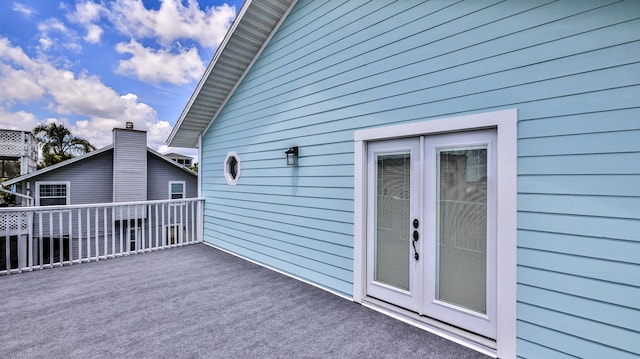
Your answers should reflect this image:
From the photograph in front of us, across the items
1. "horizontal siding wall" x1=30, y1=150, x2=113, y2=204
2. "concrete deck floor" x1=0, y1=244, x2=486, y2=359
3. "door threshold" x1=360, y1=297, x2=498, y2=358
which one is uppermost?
"horizontal siding wall" x1=30, y1=150, x2=113, y2=204

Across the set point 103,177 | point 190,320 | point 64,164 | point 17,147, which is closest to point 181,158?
point 17,147

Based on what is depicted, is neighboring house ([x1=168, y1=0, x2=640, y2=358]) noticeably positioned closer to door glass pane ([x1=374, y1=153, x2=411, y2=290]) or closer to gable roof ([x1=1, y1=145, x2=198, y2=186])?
door glass pane ([x1=374, y1=153, x2=411, y2=290])

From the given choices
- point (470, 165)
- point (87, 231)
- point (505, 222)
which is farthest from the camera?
point (87, 231)

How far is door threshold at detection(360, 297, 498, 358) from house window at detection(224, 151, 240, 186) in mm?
3486

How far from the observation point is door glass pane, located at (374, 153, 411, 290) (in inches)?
117

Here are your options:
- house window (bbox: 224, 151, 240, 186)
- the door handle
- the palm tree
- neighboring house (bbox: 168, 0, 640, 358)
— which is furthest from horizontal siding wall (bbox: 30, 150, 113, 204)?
the door handle

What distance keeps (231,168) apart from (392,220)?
385 cm

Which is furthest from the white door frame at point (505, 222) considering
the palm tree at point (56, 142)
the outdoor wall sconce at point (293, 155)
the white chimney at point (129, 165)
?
the palm tree at point (56, 142)

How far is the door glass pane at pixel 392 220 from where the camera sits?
2.98 meters

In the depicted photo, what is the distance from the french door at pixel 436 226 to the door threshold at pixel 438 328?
5 centimetres

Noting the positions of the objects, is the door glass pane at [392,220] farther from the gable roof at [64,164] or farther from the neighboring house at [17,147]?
the neighboring house at [17,147]

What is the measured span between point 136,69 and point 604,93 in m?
13.2

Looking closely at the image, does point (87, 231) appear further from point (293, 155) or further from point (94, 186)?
point (94, 186)

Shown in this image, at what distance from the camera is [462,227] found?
257 centimetres
